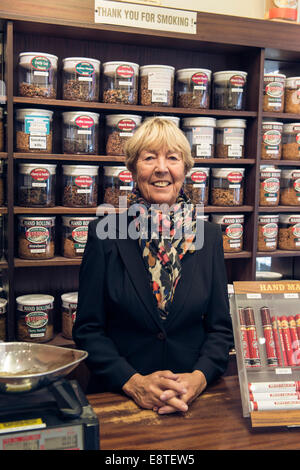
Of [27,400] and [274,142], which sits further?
[274,142]

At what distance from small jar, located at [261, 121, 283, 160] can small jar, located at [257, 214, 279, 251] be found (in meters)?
0.31

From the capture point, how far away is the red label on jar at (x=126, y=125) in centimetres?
223

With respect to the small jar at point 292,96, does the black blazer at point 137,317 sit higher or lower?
lower

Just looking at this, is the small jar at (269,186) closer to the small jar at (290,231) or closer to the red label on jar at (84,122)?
the small jar at (290,231)

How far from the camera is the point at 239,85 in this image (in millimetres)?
2381

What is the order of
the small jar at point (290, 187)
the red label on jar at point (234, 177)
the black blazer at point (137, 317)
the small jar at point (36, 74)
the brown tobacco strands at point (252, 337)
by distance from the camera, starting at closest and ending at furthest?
the brown tobacco strands at point (252, 337)
the black blazer at point (137, 317)
the small jar at point (36, 74)
the red label on jar at point (234, 177)
the small jar at point (290, 187)

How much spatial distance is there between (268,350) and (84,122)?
1461 mm

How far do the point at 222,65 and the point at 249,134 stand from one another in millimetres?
454

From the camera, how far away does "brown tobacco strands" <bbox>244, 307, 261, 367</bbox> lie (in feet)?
3.47

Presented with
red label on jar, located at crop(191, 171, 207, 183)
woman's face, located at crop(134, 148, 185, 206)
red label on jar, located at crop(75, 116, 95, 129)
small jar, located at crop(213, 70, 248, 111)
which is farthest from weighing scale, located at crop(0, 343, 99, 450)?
small jar, located at crop(213, 70, 248, 111)

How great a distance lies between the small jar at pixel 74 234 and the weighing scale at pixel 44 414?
4.22ft

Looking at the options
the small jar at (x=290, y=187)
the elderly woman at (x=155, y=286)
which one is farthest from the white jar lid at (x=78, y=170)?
the small jar at (x=290, y=187)

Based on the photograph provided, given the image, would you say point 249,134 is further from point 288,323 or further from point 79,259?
point 288,323
